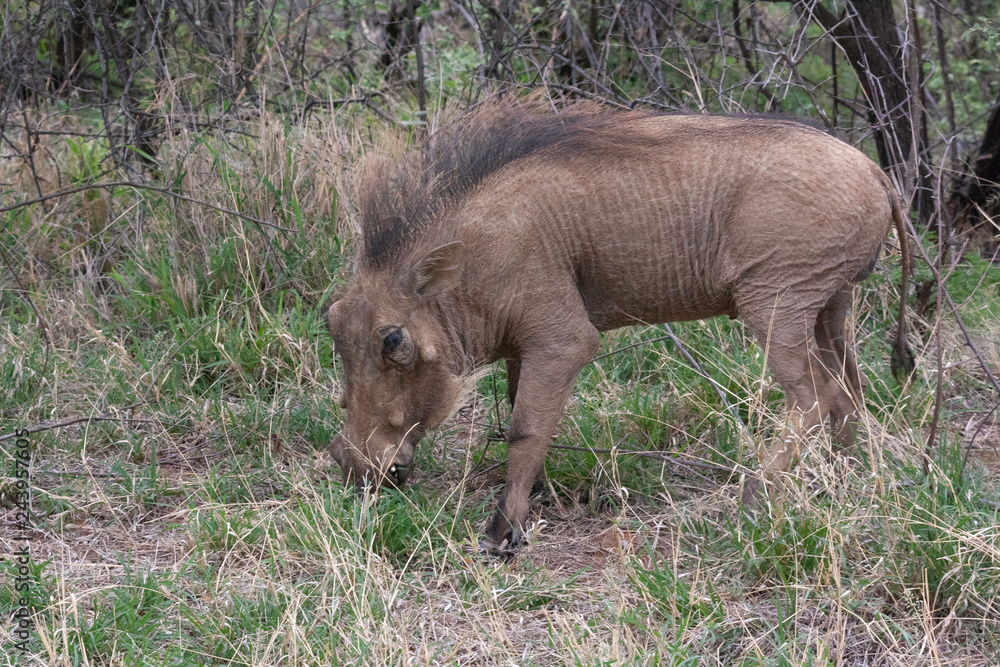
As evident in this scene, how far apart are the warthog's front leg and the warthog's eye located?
0.41 meters

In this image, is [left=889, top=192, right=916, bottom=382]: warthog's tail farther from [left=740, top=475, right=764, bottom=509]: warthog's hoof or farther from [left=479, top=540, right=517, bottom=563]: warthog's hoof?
[left=479, top=540, right=517, bottom=563]: warthog's hoof

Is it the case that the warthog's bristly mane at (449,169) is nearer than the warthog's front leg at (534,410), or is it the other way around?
the warthog's front leg at (534,410)

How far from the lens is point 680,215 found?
325 cm

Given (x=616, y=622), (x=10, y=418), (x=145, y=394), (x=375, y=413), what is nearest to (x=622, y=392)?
(x=375, y=413)

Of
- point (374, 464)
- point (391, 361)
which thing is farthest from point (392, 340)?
point (374, 464)

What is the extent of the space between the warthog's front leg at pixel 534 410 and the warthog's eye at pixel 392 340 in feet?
1.36

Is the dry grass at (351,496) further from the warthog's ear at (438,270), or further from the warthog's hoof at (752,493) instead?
the warthog's ear at (438,270)

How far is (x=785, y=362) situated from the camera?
323 cm

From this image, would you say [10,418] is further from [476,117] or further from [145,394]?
[476,117]

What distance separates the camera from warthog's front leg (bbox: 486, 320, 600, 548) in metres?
3.20

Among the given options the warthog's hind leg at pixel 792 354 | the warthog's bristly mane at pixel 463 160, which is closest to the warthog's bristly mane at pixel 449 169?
the warthog's bristly mane at pixel 463 160

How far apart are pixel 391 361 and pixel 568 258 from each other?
672 mm

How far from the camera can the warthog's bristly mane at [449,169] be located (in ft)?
10.8

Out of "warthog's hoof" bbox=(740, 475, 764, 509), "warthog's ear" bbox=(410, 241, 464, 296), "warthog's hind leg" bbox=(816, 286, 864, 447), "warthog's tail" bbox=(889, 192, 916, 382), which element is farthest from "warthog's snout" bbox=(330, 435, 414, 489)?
"warthog's tail" bbox=(889, 192, 916, 382)
